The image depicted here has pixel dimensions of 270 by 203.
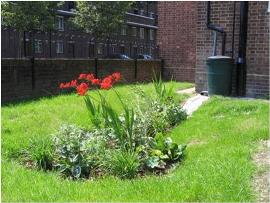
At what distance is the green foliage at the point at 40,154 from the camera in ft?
18.7

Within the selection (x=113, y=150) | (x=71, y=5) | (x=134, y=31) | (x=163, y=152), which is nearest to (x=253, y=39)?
(x=163, y=152)

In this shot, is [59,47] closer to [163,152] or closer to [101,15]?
[101,15]

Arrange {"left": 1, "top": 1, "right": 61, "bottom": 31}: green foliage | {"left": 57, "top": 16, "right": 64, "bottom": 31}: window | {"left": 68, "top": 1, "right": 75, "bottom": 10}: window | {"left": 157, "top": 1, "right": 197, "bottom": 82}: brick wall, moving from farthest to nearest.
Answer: {"left": 68, "top": 1, "right": 75, "bottom": 10}: window
{"left": 57, "top": 16, "right": 64, "bottom": 31}: window
{"left": 1, "top": 1, "right": 61, "bottom": 31}: green foliage
{"left": 157, "top": 1, "right": 197, "bottom": 82}: brick wall

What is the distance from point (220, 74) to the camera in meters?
11.6

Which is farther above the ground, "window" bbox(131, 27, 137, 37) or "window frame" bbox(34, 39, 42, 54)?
"window" bbox(131, 27, 137, 37)

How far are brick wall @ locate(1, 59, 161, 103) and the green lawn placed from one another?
3.57 metres

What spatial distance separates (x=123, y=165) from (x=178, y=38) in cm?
1460

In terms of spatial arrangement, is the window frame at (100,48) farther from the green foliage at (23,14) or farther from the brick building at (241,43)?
the brick building at (241,43)

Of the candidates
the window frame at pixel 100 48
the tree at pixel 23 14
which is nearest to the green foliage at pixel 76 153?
the tree at pixel 23 14

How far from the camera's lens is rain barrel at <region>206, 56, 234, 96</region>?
37.9 feet

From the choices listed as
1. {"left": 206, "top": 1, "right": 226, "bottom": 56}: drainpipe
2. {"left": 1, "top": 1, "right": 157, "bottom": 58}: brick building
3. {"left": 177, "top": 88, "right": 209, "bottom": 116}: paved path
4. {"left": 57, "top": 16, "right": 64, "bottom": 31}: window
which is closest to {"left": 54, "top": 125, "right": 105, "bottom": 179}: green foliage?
{"left": 177, "top": 88, "right": 209, "bottom": 116}: paved path

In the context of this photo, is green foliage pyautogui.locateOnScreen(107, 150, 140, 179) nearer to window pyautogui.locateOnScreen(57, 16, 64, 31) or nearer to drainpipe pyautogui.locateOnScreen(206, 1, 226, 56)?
drainpipe pyautogui.locateOnScreen(206, 1, 226, 56)

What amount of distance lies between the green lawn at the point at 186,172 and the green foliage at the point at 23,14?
23.2m

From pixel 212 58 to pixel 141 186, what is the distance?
7325mm
